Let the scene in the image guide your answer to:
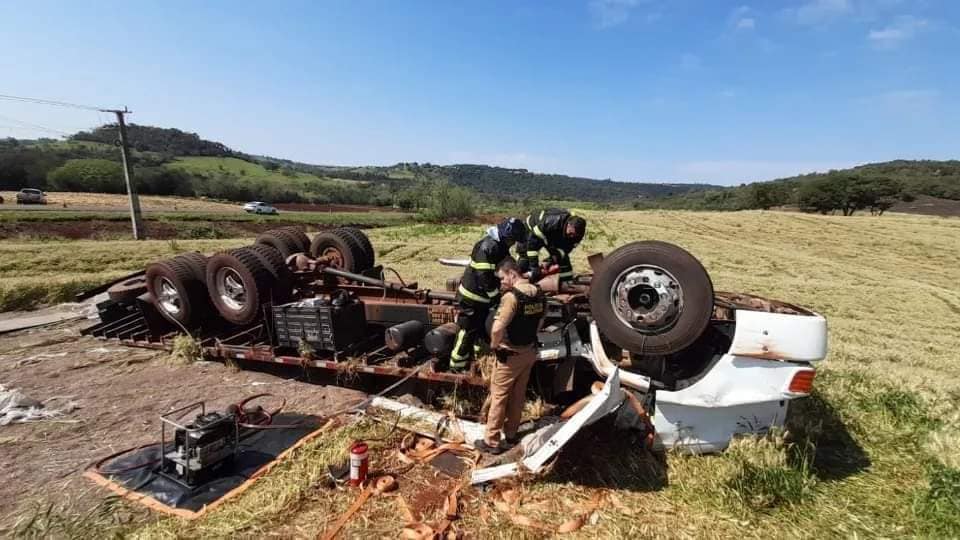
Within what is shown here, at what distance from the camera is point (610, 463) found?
356 centimetres

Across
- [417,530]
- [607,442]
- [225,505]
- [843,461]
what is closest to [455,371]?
[607,442]

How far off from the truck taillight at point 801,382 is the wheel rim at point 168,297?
6224mm

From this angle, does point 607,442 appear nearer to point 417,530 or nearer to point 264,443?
point 417,530

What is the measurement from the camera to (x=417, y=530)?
2896 mm

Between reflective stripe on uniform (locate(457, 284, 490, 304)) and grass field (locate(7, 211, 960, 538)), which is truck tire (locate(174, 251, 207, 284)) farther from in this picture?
reflective stripe on uniform (locate(457, 284, 490, 304))

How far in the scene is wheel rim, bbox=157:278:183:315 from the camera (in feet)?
20.1

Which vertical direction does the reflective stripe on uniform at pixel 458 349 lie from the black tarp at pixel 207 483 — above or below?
above

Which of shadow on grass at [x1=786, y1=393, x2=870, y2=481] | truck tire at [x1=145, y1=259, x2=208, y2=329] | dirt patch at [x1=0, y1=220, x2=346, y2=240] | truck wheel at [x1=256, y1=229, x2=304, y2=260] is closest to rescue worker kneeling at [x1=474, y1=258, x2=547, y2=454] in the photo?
shadow on grass at [x1=786, y1=393, x2=870, y2=481]

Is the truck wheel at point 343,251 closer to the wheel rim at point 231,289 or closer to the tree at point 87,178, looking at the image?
the wheel rim at point 231,289

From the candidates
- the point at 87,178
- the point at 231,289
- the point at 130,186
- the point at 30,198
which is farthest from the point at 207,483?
the point at 87,178

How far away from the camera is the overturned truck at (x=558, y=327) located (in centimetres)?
335

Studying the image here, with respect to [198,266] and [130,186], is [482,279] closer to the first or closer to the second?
[198,266]

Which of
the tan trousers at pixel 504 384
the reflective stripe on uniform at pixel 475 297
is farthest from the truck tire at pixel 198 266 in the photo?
the tan trousers at pixel 504 384

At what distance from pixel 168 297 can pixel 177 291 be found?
0.37 meters
